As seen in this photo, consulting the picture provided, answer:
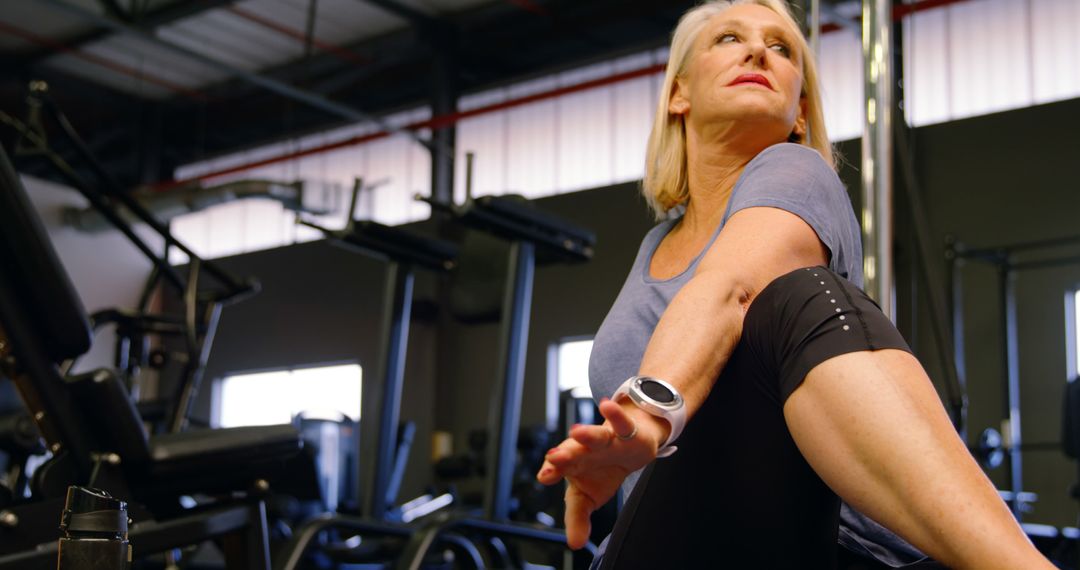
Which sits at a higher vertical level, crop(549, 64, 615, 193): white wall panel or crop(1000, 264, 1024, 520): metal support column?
crop(549, 64, 615, 193): white wall panel

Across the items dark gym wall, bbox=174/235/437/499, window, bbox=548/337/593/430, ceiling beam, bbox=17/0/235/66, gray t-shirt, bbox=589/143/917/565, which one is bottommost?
gray t-shirt, bbox=589/143/917/565

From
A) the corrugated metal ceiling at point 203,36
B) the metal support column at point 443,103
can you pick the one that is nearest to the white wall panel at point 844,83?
the corrugated metal ceiling at point 203,36

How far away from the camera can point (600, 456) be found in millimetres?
845

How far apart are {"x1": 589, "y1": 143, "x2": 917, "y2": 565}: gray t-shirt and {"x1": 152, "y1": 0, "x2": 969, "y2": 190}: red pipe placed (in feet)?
17.1

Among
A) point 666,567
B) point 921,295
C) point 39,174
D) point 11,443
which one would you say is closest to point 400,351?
point 11,443

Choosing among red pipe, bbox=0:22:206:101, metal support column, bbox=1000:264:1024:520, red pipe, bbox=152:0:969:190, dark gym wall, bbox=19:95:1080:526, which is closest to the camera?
metal support column, bbox=1000:264:1024:520

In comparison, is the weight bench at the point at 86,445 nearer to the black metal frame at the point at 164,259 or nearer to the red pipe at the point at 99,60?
the black metal frame at the point at 164,259

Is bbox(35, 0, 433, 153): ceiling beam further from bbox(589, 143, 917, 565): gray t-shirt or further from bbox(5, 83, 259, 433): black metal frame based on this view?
bbox(589, 143, 917, 565): gray t-shirt

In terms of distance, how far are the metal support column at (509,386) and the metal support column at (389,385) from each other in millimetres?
483

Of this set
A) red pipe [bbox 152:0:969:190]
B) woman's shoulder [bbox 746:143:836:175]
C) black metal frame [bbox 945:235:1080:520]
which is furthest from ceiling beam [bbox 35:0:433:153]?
woman's shoulder [bbox 746:143:836:175]

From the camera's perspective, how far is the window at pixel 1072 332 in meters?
5.55

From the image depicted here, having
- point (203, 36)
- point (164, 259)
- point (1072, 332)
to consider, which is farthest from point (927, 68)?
point (203, 36)

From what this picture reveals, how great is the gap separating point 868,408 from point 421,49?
25.8 feet

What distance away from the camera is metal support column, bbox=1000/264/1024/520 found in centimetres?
523
